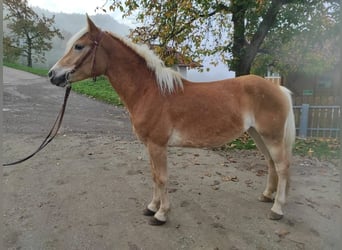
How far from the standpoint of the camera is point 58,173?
11.6 ft

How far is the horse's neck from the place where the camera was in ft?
7.72

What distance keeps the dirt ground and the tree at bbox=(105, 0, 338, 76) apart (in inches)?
81.1

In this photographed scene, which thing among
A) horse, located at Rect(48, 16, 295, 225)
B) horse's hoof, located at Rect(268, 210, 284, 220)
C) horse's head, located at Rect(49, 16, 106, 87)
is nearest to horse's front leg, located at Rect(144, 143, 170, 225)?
horse, located at Rect(48, 16, 295, 225)

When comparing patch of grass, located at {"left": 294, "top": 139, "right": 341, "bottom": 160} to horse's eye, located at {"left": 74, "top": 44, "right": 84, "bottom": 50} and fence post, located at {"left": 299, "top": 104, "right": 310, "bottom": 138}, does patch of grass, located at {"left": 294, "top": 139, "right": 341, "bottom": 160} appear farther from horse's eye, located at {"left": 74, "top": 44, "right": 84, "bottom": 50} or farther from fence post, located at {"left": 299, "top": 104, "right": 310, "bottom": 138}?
horse's eye, located at {"left": 74, "top": 44, "right": 84, "bottom": 50}

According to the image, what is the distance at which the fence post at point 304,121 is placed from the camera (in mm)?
5602

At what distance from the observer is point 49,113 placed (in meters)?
7.60

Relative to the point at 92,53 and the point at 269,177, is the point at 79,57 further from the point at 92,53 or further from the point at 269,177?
the point at 269,177

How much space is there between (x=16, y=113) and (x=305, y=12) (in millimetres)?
7384

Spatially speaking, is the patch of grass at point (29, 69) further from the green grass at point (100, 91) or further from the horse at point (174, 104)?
the horse at point (174, 104)

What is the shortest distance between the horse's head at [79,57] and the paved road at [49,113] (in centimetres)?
358

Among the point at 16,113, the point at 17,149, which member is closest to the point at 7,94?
the point at 16,113

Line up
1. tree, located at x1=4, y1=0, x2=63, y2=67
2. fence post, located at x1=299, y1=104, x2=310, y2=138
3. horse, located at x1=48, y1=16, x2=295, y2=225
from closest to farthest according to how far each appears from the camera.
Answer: horse, located at x1=48, y1=16, x2=295, y2=225, fence post, located at x1=299, y1=104, x2=310, y2=138, tree, located at x1=4, y1=0, x2=63, y2=67

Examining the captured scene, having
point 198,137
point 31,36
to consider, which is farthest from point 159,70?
point 31,36

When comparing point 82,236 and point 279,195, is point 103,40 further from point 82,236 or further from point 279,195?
point 279,195
